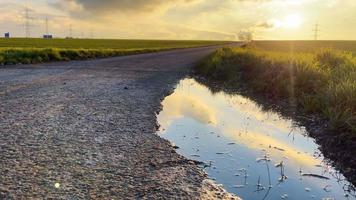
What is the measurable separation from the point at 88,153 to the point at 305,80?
9570mm

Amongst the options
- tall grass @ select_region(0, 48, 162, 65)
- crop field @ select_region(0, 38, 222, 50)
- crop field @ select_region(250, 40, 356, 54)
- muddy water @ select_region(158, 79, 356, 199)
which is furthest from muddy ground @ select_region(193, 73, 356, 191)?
crop field @ select_region(0, 38, 222, 50)

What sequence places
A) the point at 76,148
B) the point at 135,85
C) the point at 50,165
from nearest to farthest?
1. the point at 50,165
2. the point at 76,148
3. the point at 135,85

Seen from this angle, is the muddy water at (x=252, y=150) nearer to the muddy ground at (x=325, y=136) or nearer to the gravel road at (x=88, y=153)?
the muddy ground at (x=325, y=136)

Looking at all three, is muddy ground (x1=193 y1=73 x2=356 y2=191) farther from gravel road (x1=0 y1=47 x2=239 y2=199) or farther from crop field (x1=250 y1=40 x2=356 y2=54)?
crop field (x1=250 y1=40 x2=356 y2=54)

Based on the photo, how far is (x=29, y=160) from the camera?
240 inches

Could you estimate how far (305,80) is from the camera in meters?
14.0

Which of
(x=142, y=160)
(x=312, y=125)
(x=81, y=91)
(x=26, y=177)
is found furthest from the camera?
(x=81, y=91)

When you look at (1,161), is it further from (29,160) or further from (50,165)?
(50,165)

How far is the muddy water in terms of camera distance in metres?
5.79

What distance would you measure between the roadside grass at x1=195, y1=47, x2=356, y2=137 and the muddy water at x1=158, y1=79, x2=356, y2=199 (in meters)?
0.88

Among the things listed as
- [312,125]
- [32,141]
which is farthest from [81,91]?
[312,125]

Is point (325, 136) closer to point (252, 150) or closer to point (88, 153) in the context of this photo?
point (252, 150)

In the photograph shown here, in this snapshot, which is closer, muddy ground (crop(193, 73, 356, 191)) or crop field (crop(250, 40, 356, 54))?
muddy ground (crop(193, 73, 356, 191))

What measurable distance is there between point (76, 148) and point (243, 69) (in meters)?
14.6
